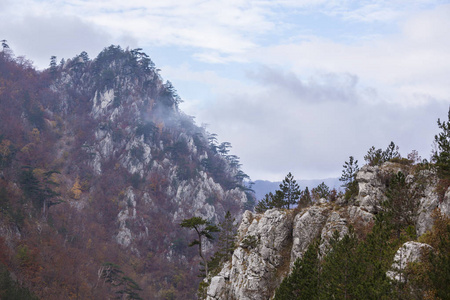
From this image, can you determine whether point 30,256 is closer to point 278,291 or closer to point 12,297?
point 12,297

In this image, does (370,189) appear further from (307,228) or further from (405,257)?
(405,257)

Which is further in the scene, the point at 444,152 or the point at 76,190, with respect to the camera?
the point at 76,190

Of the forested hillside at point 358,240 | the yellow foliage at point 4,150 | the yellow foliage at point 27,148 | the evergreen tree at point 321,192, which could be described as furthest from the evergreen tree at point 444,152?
the yellow foliage at point 27,148

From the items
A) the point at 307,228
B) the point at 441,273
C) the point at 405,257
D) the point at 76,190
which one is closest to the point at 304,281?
the point at 307,228

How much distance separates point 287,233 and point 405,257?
75.5ft

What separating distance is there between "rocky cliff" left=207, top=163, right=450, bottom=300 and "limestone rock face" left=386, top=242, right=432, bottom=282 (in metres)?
12.3

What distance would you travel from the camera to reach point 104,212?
5354 inches

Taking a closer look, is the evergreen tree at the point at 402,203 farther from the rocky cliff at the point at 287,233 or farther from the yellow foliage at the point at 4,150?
the yellow foliage at the point at 4,150

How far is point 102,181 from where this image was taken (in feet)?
478

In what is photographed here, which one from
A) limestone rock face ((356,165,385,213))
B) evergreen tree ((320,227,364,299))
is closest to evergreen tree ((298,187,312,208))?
limestone rock face ((356,165,385,213))

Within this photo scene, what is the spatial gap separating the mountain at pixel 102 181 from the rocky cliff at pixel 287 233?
48990 mm

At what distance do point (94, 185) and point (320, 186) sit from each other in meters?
112

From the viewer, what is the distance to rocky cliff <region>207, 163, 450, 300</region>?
3978cm

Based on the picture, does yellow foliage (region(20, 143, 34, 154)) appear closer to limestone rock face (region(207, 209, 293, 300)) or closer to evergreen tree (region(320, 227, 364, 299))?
limestone rock face (region(207, 209, 293, 300))
